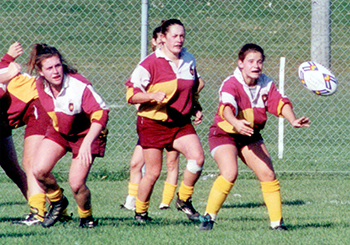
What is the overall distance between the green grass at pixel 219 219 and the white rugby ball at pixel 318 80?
4.03 feet

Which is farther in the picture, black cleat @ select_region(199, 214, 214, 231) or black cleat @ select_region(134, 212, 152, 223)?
black cleat @ select_region(134, 212, 152, 223)

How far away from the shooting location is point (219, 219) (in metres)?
5.86

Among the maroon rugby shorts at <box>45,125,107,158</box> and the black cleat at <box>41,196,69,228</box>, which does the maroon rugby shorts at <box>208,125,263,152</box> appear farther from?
the black cleat at <box>41,196,69,228</box>

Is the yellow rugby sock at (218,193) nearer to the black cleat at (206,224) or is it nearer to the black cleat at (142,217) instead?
the black cleat at (206,224)

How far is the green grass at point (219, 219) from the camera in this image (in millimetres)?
4770

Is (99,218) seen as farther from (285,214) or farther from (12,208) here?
(285,214)

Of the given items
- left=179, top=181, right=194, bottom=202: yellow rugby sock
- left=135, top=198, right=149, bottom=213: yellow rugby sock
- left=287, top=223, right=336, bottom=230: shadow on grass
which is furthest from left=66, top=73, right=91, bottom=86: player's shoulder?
left=287, top=223, right=336, bottom=230: shadow on grass

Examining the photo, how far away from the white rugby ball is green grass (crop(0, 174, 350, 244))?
123 cm

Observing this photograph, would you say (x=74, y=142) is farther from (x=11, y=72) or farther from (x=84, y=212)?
(x=11, y=72)

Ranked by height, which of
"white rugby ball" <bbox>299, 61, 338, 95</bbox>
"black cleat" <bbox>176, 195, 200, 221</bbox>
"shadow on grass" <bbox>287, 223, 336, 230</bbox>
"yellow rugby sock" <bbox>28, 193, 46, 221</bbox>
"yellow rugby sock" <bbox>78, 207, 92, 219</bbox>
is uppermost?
"white rugby ball" <bbox>299, 61, 338, 95</bbox>

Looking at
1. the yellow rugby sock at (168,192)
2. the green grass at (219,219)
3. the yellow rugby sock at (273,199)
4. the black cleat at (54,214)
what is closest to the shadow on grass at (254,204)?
the green grass at (219,219)

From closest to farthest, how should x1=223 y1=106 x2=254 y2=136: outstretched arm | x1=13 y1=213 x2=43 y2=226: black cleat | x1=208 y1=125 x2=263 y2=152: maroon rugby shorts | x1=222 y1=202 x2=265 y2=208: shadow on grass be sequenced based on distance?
x1=223 y1=106 x2=254 y2=136: outstretched arm, x1=208 y1=125 x2=263 y2=152: maroon rugby shorts, x1=13 y1=213 x2=43 y2=226: black cleat, x1=222 y1=202 x2=265 y2=208: shadow on grass

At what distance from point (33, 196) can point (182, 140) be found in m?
1.47

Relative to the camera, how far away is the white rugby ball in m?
5.62
